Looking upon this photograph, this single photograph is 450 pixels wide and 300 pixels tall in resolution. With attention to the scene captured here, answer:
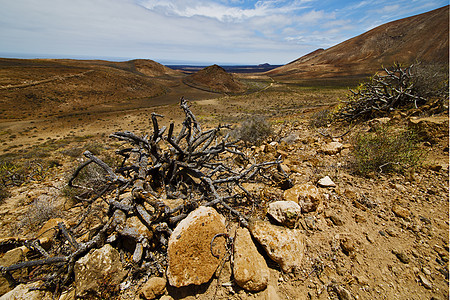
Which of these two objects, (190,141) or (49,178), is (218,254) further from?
(49,178)

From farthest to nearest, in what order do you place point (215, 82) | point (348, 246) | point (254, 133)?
1. point (215, 82)
2. point (254, 133)
3. point (348, 246)

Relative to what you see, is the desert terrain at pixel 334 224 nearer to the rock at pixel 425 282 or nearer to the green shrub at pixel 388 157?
the rock at pixel 425 282

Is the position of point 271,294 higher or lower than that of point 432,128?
lower

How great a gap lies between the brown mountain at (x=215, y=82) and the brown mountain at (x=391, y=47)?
134 feet

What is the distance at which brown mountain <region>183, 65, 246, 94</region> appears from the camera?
4688 centimetres

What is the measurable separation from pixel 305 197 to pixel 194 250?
1583mm

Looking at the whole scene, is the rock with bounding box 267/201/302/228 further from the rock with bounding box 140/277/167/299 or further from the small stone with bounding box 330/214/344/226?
the rock with bounding box 140/277/167/299

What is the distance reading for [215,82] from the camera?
48.6m

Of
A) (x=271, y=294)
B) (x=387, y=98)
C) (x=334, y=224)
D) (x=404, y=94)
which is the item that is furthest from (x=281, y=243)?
(x=404, y=94)

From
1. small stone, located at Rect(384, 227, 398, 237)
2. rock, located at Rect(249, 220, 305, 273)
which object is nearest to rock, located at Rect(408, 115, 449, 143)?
small stone, located at Rect(384, 227, 398, 237)

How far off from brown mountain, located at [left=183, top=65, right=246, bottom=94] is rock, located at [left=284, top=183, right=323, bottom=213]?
44999 mm

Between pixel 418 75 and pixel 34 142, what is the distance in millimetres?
22205

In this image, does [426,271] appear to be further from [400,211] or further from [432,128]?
[432,128]

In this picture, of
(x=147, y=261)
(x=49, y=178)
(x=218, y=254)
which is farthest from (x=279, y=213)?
(x=49, y=178)
